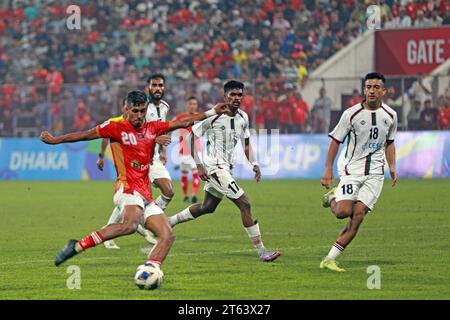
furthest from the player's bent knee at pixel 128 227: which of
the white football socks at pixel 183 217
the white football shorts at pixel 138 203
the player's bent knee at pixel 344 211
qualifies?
the white football socks at pixel 183 217

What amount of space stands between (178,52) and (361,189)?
26595 millimetres

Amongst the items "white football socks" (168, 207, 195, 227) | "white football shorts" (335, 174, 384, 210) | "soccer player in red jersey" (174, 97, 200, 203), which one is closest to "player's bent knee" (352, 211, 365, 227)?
"white football shorts" (335, 174, 384, 210)

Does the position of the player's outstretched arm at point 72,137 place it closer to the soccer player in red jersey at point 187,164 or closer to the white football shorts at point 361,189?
the white football shorts at point 361,189

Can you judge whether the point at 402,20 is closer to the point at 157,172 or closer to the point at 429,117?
the point at 429,117

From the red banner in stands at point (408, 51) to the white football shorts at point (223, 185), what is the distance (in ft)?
67.5

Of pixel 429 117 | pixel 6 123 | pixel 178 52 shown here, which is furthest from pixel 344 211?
pixel 178 52

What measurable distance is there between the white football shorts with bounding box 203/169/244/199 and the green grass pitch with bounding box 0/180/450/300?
83cm

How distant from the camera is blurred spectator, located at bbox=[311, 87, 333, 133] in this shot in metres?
32.3

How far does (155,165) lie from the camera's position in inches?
667

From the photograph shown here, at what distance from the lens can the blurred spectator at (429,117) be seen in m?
31.0

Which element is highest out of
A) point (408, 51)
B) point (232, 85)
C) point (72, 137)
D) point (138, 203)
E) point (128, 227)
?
point (408, 51)

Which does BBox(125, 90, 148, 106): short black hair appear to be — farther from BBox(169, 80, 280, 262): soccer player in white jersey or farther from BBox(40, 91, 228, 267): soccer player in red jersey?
BBox(169, 80, 280, 262): soccer player in white jersey

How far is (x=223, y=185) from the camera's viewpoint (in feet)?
49.2
